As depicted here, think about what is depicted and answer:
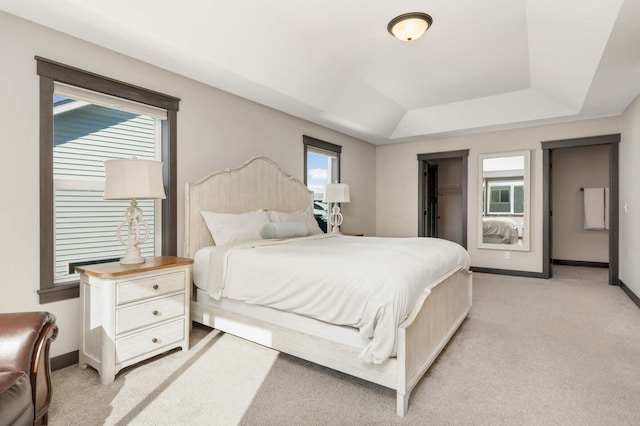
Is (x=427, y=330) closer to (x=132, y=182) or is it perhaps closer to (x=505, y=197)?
(x=132, y=182)

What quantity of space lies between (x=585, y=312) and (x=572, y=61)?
2.56 metres

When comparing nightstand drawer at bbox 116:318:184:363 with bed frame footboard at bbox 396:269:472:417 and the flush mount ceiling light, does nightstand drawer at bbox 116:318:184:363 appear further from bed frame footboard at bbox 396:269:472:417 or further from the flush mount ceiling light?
the flush mount ceiling light

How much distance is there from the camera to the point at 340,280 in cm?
208

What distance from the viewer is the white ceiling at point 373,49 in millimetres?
2416

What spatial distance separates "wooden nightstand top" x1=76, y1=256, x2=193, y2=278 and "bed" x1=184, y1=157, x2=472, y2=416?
36cm

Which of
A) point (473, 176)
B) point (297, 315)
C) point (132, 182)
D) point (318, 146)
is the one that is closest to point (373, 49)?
point (318, 146)

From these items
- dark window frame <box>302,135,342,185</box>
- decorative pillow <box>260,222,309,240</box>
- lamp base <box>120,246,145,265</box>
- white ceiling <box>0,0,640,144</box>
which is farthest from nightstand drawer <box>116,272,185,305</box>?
dark window frame <box>302,135,342,185</box>

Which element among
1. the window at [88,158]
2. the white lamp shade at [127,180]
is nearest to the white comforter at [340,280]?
the white lamp shade at [127,180]

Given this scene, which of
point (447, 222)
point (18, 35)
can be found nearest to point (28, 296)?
point (18, 35)

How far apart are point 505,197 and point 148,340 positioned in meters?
5.40

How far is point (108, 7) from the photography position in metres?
2.22

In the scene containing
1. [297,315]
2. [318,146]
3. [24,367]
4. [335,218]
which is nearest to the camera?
[24,367]

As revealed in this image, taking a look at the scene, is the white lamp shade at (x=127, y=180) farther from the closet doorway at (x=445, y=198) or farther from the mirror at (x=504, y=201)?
the closet doorway at (x=445, y=198)

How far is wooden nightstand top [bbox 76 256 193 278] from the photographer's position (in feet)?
7.04
